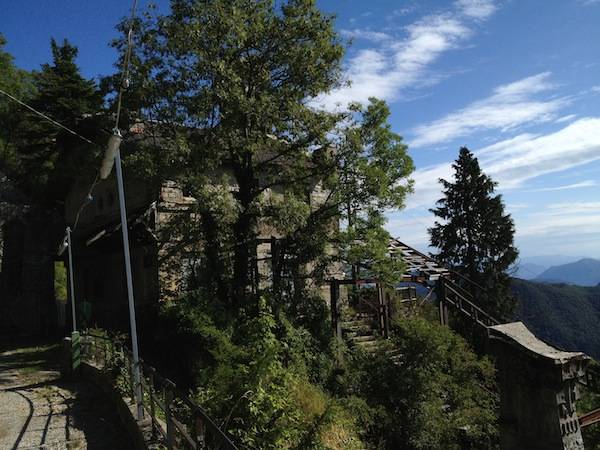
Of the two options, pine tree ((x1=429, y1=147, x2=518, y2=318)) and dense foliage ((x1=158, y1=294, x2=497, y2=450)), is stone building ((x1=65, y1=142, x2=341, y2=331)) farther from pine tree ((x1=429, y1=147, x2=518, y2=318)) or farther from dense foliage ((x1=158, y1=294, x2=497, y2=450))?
pine tree ((x1=429, y1=147, x2=518, y2=318))

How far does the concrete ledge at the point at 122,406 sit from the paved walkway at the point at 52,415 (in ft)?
0.52

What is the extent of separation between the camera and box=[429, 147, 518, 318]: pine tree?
28.6 m

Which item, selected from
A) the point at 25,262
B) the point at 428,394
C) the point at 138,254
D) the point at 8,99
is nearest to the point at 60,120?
the point at 138,254

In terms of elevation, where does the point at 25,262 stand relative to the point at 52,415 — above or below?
above

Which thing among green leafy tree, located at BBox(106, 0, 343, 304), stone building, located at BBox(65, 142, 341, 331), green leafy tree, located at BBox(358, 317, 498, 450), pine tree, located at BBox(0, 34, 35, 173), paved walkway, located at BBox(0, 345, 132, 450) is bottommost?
green leafy tree, located at BBox(358, 317, 498, 450)

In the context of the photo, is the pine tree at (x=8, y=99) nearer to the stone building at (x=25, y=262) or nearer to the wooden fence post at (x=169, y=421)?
the stone building at (x=25, y=262)

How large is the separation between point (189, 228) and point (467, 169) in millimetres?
22980

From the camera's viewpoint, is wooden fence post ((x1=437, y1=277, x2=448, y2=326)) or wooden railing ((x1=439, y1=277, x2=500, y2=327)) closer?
wooden railing ((x1=439, y1=277, x2=500, y2=327))

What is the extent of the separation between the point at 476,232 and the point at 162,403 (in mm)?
25974

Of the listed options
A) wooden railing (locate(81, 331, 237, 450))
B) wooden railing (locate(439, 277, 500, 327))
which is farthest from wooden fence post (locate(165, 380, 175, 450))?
wooden railing (locate(439, 277, 500, 327))

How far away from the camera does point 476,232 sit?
1169 inches

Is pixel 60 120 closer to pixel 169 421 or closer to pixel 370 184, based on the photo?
pixel 370 184

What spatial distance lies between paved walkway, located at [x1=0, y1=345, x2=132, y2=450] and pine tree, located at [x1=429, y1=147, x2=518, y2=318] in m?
23.1

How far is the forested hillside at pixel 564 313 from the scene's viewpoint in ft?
299
